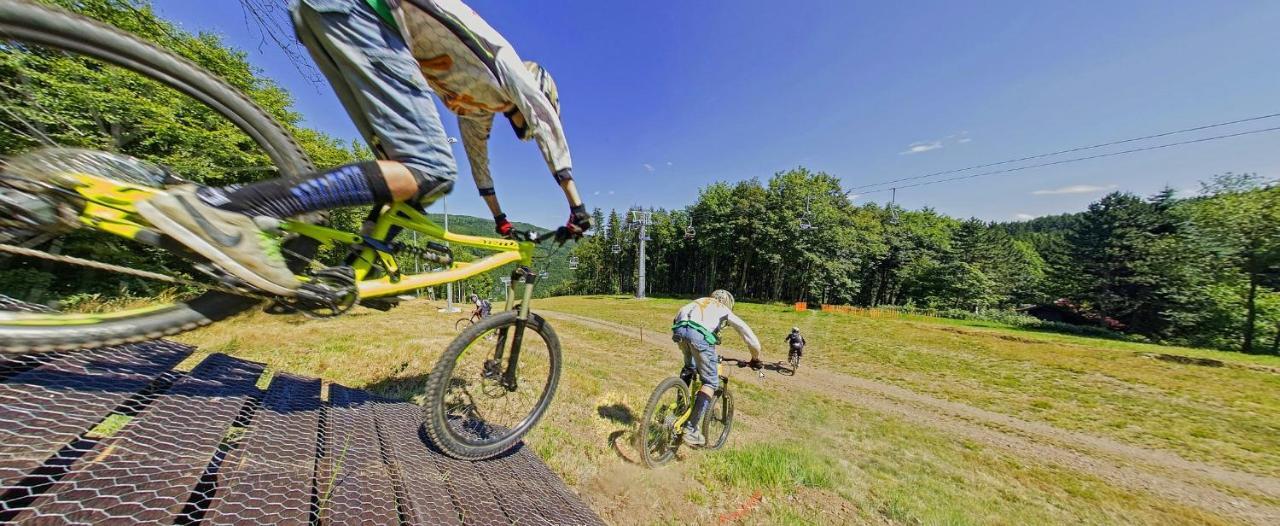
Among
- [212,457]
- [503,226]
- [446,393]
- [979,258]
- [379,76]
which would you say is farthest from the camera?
[979,258]

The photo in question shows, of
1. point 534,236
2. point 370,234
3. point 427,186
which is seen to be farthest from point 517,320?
point 427,186

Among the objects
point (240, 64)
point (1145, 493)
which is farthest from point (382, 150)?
point (240, 64)

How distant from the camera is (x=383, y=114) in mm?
1726

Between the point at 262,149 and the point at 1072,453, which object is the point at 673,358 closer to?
the point at 1072,453

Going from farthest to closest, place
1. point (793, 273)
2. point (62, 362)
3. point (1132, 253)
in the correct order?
point (793, 273) → point (1132, 253) → point (62, 362)

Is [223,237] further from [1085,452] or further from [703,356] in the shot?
[1085,452]

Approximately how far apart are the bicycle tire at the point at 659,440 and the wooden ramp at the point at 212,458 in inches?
83.6

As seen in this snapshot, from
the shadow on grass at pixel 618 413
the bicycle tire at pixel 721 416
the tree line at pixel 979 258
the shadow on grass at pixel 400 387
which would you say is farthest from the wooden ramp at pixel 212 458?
the tree line at pixel 979 258

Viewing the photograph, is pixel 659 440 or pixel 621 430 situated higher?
pixel 621 430

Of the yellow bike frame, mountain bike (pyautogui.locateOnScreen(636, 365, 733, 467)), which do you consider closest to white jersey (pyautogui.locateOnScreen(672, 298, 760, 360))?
mountain bike (pyautogui.locateOnScreen(636, 365, 733, 467))

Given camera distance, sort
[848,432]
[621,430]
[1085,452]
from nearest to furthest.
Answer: [621,430]
[1085,452]
[848,432]

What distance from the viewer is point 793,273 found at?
48.2 metres

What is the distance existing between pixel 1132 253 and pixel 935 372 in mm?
36742

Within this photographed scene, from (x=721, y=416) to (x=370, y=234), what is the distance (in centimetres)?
575
